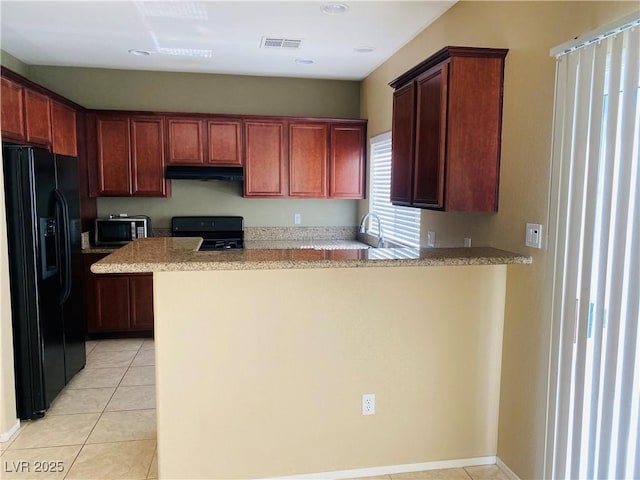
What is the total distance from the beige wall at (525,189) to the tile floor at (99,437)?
0.41 m

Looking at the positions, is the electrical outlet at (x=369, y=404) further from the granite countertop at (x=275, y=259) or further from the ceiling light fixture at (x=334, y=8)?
the ceiling light fixture at (x=334, y=8)

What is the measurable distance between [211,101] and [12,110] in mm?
2180

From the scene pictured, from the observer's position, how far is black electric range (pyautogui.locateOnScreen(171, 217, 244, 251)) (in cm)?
497

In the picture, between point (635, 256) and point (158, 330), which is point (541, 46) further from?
point (158, 330)

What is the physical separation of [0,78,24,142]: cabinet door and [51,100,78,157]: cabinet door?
1.69 ft

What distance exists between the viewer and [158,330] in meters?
2.18

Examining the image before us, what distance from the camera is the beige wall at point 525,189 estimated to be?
2105mm

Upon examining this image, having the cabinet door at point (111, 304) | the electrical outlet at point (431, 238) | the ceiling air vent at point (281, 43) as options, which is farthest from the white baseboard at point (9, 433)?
the ceiling air vent at point (281, 43)

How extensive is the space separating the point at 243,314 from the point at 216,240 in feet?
9.44

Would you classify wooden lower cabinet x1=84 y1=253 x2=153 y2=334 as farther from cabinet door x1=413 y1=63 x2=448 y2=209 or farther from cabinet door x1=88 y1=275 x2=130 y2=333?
cabinet door x1=413 y1=63 x2=448 y2=209

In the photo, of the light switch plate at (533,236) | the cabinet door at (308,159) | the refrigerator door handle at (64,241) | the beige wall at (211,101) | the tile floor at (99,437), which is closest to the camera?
the light switch plate at (533,236)

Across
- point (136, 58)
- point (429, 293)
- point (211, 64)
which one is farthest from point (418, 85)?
point (136, 58)

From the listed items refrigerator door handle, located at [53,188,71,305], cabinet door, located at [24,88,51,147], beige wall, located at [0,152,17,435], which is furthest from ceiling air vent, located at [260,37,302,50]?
beige wall, located at [0,152,17,435]

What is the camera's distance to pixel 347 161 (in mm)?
5094
